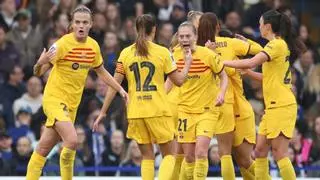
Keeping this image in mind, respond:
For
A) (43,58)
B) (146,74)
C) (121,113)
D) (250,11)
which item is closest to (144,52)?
(146,74)

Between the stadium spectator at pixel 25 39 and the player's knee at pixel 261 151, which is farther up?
the stadium spectator at pixel 25 39

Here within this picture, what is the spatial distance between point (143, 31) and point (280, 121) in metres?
2.04

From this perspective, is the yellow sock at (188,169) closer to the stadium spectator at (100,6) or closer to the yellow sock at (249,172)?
the yellow sock at (249,172)

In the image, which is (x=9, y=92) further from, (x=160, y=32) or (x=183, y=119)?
(x=183, y=119)

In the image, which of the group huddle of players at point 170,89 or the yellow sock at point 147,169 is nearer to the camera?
the group huddle of players at point 170,89

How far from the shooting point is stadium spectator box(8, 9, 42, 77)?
21641 mm

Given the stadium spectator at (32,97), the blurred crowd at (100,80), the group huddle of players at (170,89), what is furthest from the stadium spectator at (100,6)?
the group huddle of players at (170,89)

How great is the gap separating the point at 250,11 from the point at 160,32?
2070 mm

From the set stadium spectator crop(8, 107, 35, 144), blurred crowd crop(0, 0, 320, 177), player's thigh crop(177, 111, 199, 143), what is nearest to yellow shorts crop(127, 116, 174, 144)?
player's thigh crop(177, 111, 199, 143)

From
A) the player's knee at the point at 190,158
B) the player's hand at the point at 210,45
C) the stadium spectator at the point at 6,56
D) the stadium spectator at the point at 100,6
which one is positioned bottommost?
the player's knee at the point at 190,158

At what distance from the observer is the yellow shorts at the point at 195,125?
15.2m

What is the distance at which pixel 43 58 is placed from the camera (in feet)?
49.2

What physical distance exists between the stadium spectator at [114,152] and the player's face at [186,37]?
5088 mm

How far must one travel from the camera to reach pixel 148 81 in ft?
48.7
